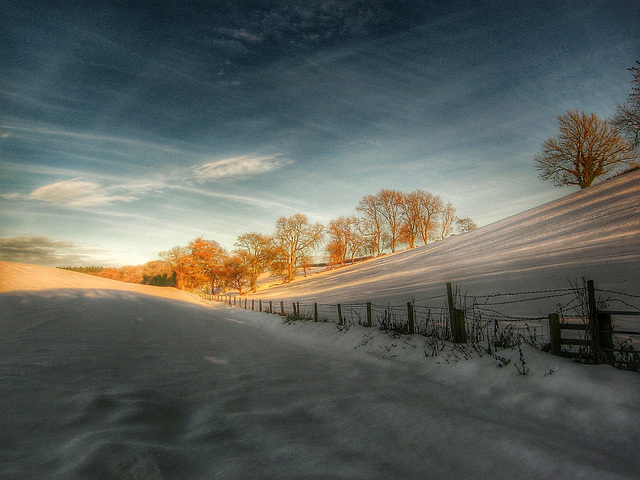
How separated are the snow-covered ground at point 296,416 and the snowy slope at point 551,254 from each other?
732cm

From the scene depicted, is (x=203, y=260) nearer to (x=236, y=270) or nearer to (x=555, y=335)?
(x=236, y=270)

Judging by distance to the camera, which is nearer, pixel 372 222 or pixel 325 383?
pixel 325 383

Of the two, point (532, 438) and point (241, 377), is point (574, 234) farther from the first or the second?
point (241, 377)

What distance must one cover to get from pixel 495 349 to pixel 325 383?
3.84 metres

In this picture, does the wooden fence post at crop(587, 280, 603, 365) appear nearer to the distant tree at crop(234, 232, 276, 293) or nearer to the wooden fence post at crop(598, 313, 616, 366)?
the wooden fence post at crop(598, 313, 616, 366)

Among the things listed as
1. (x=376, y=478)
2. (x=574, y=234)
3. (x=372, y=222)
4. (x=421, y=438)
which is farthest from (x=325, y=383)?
(x=372, y=222)

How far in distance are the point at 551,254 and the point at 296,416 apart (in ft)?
63.0

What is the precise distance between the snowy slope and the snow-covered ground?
24.0ft

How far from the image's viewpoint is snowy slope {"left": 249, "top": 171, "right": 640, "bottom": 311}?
13.6 metres

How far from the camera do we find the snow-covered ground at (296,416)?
254 cm

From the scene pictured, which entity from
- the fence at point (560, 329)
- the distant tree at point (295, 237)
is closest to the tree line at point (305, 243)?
the distant tree at point (295, 237)

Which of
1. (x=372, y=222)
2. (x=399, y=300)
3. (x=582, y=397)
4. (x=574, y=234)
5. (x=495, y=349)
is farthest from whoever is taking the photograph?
(x=372, y=222)

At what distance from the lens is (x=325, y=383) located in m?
5.41

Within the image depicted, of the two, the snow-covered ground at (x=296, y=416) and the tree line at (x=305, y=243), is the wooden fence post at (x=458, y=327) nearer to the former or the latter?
the snow-covered ground at (x=296, y=416)
